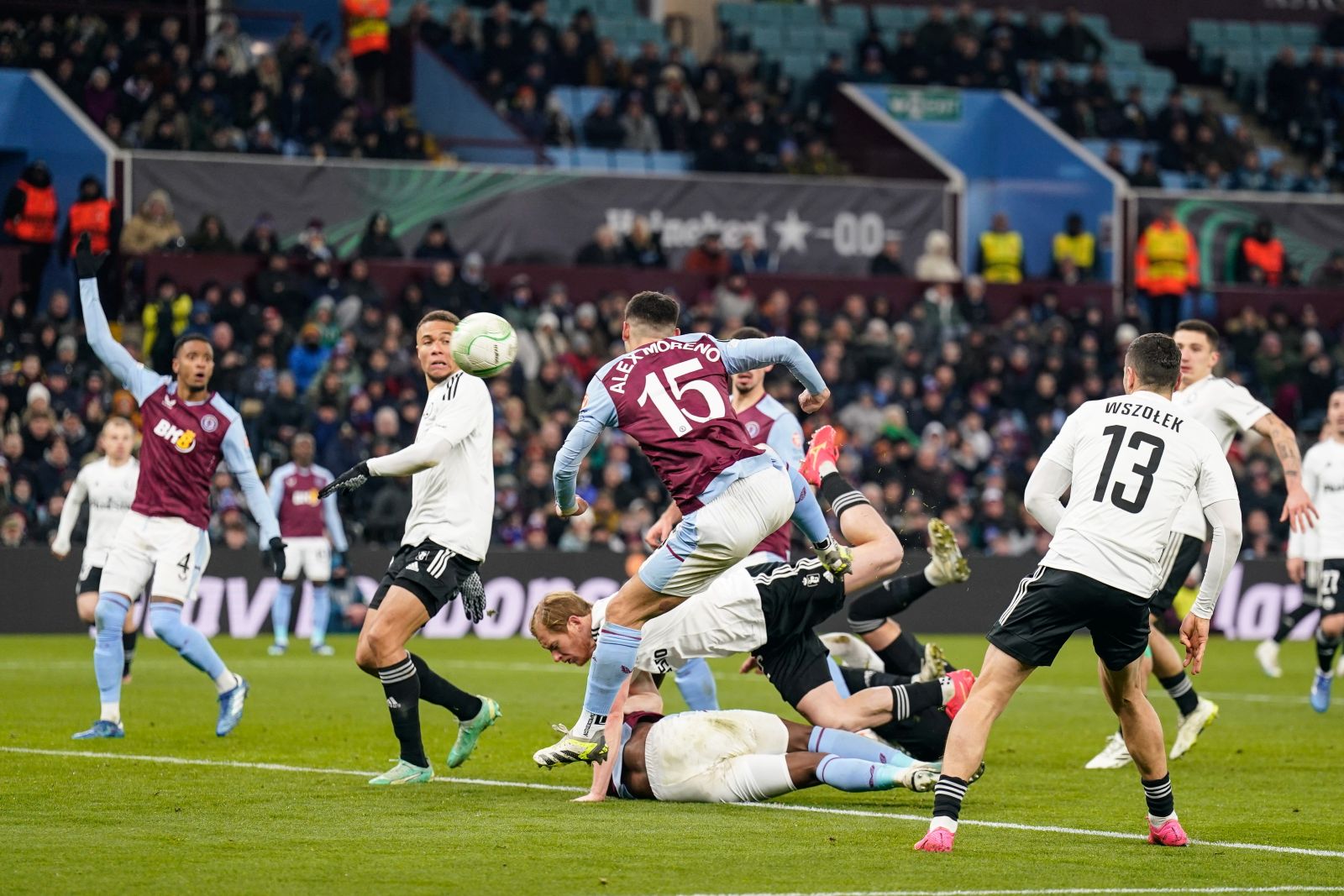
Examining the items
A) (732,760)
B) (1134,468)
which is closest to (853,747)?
(732,760)

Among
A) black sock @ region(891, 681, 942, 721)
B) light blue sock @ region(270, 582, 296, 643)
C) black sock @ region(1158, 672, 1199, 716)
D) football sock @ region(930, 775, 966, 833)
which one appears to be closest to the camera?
football sock @ region(930, 775, 966, 833)

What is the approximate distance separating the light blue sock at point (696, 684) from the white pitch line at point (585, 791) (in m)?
1.35

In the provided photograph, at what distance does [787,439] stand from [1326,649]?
22.1 feet

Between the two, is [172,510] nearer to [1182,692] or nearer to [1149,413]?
[1182,692]

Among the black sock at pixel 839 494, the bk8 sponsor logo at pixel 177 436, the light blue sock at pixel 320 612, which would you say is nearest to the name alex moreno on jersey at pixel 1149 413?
the black sock at pixel 839 494

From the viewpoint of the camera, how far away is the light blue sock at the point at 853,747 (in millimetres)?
9250

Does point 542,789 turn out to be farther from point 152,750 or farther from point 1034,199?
point 1034,199

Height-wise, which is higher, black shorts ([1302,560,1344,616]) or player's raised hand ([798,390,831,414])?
player's raised hand ([798,390,831,414])

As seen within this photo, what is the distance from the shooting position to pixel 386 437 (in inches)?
957

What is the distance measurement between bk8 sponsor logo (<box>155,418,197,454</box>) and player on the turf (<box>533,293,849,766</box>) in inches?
155

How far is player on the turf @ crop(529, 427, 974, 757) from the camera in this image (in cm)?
989

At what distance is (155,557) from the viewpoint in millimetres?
12852

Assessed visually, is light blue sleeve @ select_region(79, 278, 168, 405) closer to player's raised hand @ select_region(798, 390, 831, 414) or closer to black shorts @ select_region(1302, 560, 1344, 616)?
player's raised hand @ select_region(798, 390, 831, 414)

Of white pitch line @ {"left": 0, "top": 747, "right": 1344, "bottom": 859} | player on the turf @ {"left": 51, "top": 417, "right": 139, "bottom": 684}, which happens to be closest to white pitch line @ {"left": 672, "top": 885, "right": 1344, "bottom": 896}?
white pitch line @ {"left": 0, "top": 747, "right": 1344, "bottom": 859}
